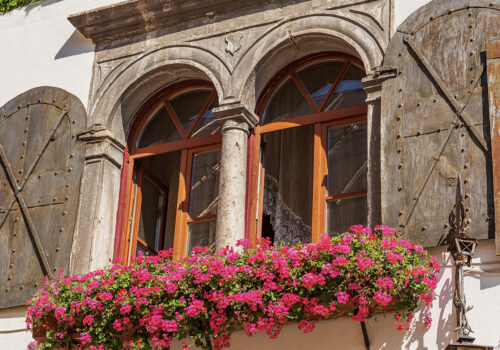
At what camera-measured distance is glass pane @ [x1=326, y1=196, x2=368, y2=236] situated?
8.36m

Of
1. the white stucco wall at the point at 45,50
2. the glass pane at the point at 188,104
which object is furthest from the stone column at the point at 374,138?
the white stucco wall at the point at 45,50

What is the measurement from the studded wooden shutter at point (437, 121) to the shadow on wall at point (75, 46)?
10.2 ft

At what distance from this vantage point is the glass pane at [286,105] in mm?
9008

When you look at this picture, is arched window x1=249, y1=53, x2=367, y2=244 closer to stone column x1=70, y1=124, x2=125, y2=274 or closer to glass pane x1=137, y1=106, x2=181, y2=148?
glass pane x1=137, y1=106, x2=181, y2=148

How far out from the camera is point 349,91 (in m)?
8.91

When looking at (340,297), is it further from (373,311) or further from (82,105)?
(82,105)

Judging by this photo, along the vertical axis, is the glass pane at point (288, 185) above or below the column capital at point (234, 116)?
below

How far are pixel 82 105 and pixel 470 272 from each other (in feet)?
13.1

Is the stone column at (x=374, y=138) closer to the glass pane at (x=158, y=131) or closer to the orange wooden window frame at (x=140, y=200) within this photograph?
the glass pane at (x=158, y=131)

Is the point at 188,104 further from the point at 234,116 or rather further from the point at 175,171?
the point at 234,116

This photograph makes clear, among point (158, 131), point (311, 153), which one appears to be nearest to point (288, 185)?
point (311, 153)

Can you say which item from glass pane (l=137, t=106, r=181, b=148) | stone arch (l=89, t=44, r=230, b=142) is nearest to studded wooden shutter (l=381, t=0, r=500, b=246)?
stone arch (l=89, t=44, r=230, b=142)

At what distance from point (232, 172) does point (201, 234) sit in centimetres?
71

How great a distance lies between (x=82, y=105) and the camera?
9.55 metres
